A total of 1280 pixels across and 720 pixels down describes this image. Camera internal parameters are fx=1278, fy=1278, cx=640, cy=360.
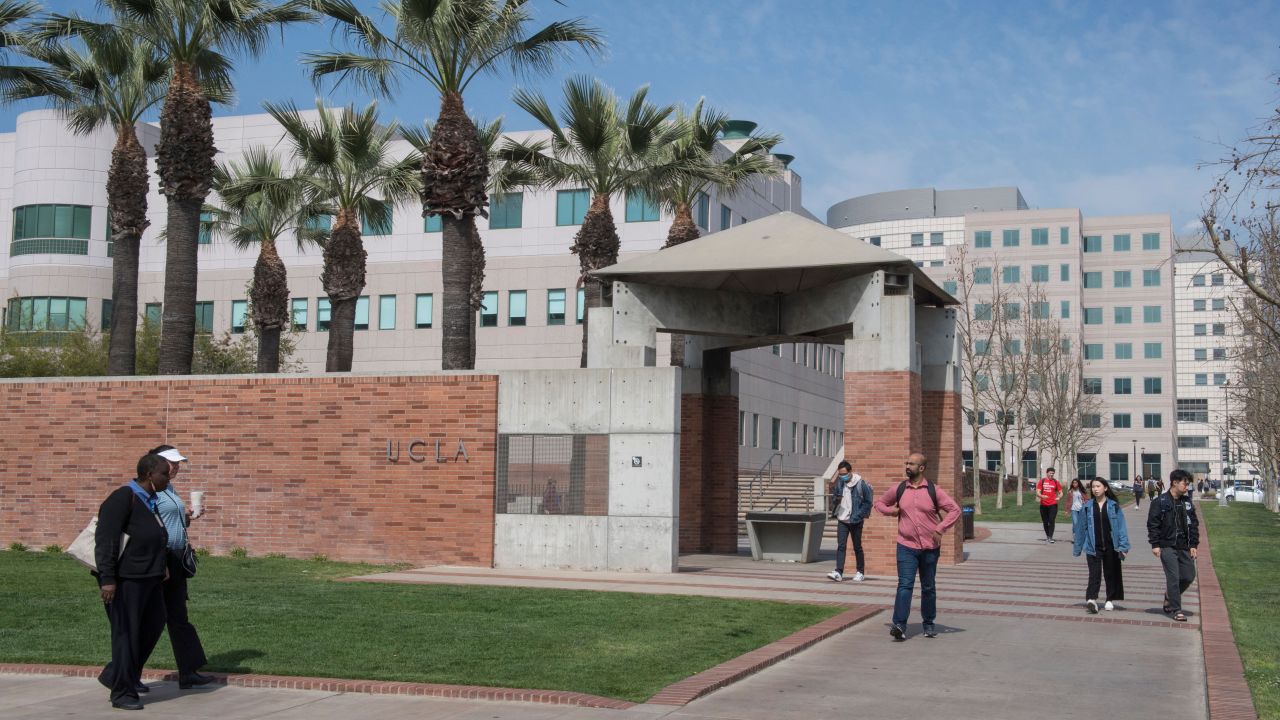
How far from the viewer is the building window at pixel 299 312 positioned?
58375 millimetres

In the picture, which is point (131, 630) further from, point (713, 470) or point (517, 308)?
point (517, 308)

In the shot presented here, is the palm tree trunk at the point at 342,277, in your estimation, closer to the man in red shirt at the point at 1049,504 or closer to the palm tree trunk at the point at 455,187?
the palm tree trunk at the point at 455,187

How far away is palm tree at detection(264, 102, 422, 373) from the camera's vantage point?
29156 millimetres

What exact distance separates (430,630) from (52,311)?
51.7 meters

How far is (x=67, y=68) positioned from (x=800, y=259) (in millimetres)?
17060

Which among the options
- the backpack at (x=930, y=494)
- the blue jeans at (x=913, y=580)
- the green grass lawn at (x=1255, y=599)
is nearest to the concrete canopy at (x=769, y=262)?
the green grass lawn at (x=1255, y=599)

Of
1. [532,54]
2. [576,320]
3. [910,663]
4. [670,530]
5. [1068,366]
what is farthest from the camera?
[1068,366]

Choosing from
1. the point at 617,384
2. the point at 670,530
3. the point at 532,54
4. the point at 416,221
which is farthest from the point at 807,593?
the point at 416,221

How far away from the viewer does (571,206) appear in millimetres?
53594

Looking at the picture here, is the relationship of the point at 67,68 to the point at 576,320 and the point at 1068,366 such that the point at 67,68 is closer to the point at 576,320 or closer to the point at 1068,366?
the point at 576,320

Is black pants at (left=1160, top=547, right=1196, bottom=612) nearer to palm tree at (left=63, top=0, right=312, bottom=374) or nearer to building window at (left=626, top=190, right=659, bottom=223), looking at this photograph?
palm tree at (left=63, top=0, right=312, bottom=374)

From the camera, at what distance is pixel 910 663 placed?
10.9m

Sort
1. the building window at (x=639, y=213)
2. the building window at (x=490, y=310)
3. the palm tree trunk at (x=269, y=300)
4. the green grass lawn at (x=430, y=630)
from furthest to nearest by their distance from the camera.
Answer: the building window at (x=490, y=310), the building window at (x=639, y=213), the palm tree trunk at (x=269, y=300), the green grass lawn at (x=430, y=630)

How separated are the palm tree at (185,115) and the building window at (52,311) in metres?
33.7
